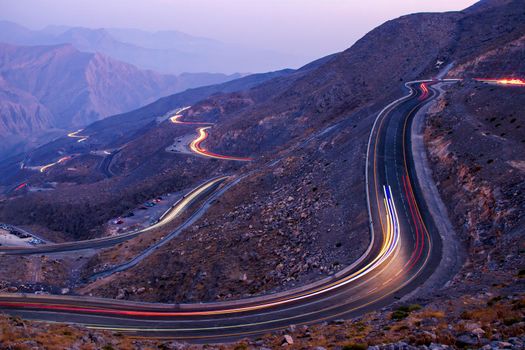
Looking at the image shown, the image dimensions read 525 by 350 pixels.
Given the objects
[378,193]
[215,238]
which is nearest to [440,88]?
[378,193]

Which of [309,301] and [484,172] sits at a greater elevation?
[484,172]

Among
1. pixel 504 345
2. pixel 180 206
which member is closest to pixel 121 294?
pixel 180 206

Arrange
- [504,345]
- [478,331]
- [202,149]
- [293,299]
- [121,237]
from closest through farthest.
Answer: [504,345], [478,331], [293,299], [121,237], [202,149]

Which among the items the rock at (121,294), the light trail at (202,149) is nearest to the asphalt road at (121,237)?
the rock at (121,294)

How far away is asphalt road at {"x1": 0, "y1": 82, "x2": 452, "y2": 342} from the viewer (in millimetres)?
29109

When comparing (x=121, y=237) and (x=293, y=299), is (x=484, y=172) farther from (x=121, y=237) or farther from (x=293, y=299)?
(x=121, y=237)

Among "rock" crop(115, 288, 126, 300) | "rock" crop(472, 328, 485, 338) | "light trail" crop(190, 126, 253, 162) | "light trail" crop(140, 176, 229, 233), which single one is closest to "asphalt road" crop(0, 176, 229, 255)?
"light trail" crop(140, 176, 229, 233)

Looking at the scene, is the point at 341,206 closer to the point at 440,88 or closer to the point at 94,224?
the point at 440,88

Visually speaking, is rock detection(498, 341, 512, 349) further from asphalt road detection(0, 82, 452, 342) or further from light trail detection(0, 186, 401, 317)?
light trail detection(0, 186, 401, 317)

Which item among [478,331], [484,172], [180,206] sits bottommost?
[180,206]

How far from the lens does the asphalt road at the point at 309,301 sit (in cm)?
2911

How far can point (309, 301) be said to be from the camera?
31.1 metres

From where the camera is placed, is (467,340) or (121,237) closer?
(467,340)

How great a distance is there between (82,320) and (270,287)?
15.9 m
